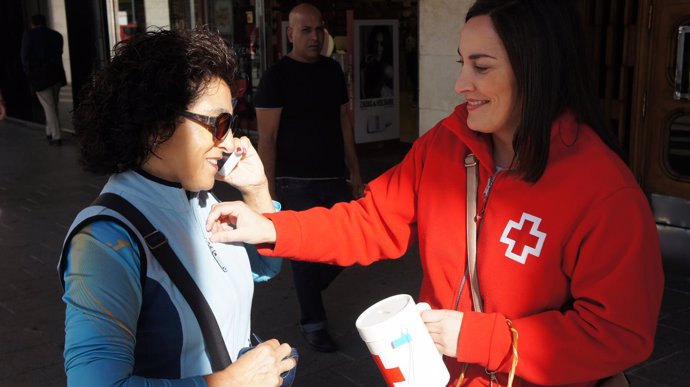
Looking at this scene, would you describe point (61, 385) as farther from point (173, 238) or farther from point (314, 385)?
point (173, 238)

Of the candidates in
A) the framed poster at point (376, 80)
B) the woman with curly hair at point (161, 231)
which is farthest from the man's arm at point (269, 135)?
the framed poster at point (376, 80)

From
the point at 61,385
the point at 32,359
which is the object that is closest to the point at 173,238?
the point at 61,385

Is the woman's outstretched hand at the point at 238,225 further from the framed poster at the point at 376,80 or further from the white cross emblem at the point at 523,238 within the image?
the framed poster at the point at 376,80

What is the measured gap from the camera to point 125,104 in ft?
6.26

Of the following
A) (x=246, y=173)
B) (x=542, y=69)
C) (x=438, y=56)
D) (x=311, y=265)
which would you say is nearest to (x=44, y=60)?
(x=438, y=56)

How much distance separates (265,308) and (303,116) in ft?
4.74

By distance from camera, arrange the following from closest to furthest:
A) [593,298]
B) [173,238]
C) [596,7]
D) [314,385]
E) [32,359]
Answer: [593,298] < [173,238] < [314,385] < [32,359] < [596,7]

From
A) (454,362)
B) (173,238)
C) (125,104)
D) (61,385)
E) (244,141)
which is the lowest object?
(61,385)

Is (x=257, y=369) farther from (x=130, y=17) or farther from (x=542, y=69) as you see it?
(x=130, y=17)

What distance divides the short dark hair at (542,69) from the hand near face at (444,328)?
39 centimetres

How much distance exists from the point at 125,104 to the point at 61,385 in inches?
114

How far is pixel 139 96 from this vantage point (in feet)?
6.23

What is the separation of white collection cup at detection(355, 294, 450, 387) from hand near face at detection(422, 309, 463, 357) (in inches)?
1.2

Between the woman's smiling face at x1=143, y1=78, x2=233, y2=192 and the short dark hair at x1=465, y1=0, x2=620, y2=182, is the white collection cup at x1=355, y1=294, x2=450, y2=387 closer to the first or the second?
the short dark hair at x1=465, y1=0, x2=620, y2=182
